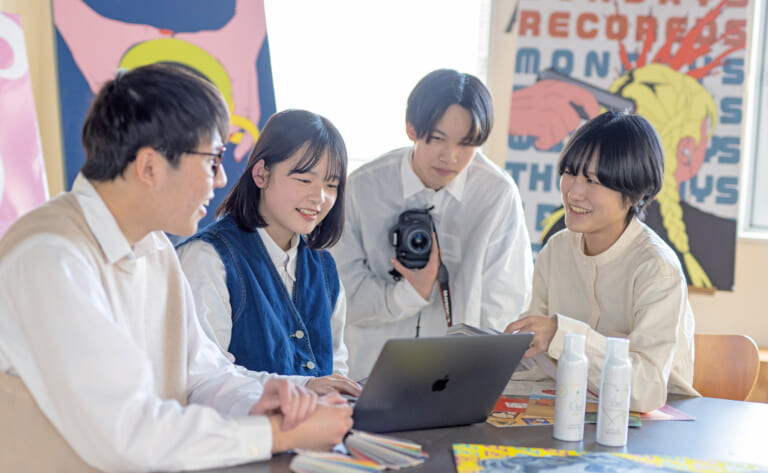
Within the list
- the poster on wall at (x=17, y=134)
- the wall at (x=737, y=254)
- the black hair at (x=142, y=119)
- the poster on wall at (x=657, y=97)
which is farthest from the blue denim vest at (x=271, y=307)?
the wall at (x=737, y=254)

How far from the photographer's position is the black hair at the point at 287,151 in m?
1.83

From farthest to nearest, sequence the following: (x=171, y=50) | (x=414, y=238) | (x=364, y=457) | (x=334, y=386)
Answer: (x=171, y=50) < (x=414, y=238) < (x=334, y=386) < (x=364, y=457)

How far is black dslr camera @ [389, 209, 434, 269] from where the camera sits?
2.46 m

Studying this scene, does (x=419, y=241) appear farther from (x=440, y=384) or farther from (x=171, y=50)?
(x=171, y=50)

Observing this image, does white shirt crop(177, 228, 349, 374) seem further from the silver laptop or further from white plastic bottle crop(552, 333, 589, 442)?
white plastic bottle crop(552, 333, 589, 442)

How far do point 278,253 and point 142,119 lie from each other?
27.4 inches

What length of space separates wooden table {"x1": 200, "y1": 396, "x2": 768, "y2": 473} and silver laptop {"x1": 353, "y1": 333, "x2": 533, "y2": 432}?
3 cm

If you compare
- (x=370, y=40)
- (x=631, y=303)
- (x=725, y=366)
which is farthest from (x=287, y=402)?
(x=370, y=40)

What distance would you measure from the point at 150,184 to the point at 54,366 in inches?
12.8

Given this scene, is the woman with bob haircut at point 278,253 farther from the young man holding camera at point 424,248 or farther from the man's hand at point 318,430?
the young man holding camera at point 424,248

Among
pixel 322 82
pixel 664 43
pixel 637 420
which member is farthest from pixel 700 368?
pixel 322 82

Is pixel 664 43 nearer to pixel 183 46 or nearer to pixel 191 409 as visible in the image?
pixel 183 46

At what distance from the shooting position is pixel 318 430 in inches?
49.2

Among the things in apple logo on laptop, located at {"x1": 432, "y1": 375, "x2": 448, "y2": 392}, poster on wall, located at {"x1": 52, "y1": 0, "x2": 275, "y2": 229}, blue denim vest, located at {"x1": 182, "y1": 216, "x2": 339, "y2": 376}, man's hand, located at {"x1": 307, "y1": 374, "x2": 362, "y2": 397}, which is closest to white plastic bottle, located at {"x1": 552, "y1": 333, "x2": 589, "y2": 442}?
apple logo on laptop, located at {"x1": 432, "y1": 375, "x2": 448, "y2": 392}
